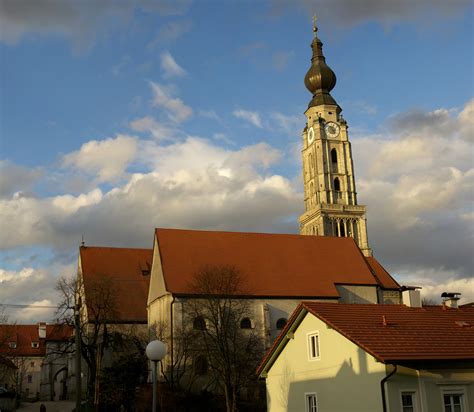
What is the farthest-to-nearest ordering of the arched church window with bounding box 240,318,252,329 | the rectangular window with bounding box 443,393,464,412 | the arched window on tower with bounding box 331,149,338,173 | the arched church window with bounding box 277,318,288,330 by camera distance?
the arched window on tower with bounding box 331,149,338,173 < the arched church window with bounding box 277,318,288,330 < the arched church window with bounding box 240,318,252,329 < the rectangular window with bounding box 443,393,464,412

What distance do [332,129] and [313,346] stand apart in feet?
206

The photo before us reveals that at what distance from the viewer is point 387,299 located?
182 feet

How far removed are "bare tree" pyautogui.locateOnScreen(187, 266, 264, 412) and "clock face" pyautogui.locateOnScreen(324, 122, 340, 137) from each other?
40.1 metres

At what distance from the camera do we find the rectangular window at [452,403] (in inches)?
867

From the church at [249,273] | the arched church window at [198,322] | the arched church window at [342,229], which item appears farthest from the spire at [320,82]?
the arched church window at [198,322]

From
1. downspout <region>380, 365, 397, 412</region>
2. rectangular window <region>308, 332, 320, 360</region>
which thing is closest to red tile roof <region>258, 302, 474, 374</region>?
downspout <region>380, 365, 397, 412</region>

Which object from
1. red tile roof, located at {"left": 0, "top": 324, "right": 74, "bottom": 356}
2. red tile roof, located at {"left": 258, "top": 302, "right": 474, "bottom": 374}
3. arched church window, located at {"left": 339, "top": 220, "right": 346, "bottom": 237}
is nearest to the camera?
red tile roof, located at {"left": 258, "top": 302, "right": 474, "bottom": 374}

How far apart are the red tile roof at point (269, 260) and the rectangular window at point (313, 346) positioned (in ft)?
73.5

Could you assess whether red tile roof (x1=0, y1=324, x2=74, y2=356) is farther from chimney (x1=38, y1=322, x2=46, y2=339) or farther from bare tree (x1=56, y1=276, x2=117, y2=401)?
bare tree (x1=56, y1=276, x2=117, y2=401)

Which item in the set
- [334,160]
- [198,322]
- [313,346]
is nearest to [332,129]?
[334,160]

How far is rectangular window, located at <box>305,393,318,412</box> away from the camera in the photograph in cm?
2530

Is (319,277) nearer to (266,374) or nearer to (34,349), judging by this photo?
(266,374)

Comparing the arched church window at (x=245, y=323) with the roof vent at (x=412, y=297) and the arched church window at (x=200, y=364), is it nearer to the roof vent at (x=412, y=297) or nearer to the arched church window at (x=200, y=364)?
the arched church window at (x=200, y=364)

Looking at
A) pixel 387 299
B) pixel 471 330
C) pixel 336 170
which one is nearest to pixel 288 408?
pixel 471 330
